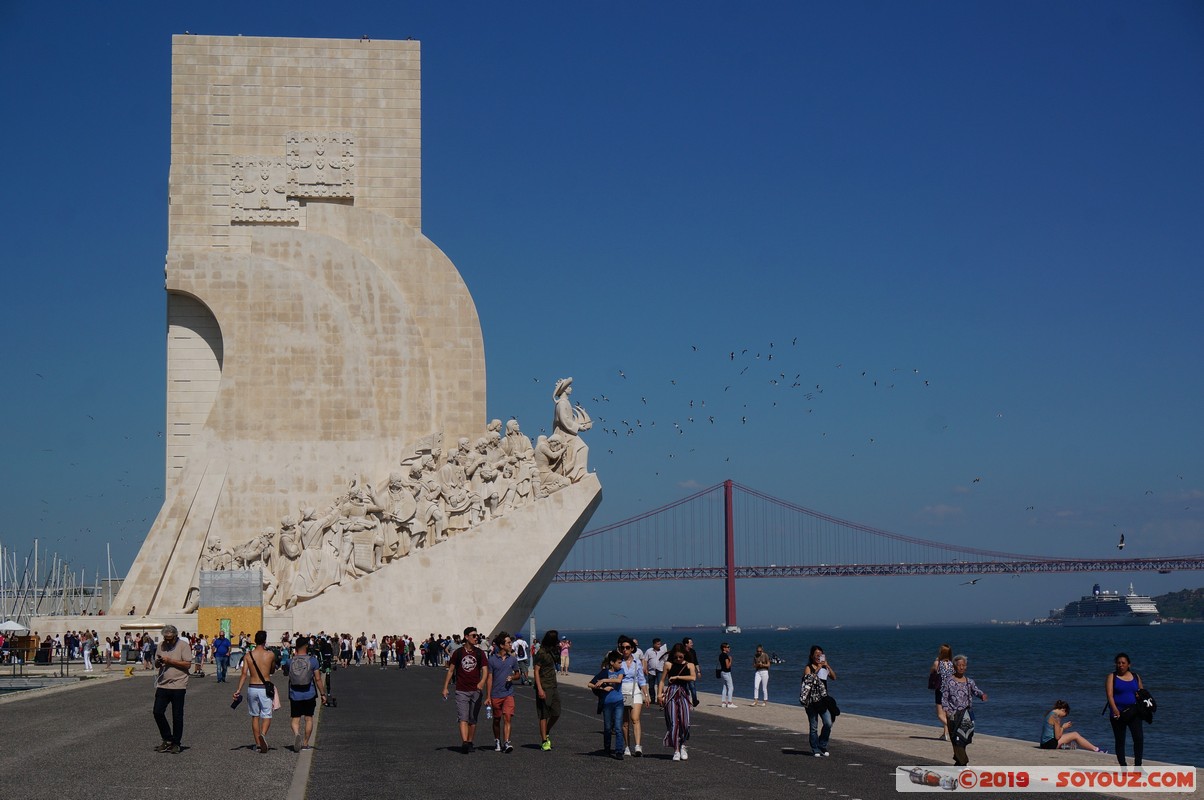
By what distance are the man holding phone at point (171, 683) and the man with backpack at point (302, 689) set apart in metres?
0.65

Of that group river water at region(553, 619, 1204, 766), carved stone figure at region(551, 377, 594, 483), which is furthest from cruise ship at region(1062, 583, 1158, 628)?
carved stone figure at region(551, 377, 594, 483)

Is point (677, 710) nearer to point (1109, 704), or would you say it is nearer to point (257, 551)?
point (1109, 704)

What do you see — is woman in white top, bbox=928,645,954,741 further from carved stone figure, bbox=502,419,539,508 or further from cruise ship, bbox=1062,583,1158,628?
cruise ship, bbox=1062,583,1158,628

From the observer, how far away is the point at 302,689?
9.12 m

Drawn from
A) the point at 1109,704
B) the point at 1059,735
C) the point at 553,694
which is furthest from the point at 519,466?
the point at 1109,704

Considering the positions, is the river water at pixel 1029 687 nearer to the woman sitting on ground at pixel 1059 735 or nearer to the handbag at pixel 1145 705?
the woman sitting on ground at pixel 1059 735

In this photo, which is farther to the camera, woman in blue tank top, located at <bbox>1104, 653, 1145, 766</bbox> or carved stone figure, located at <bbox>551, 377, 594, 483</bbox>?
carved stone figure, located at <bbox>551, 377, 594, 483</bbox>

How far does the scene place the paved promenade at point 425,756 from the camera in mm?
7578

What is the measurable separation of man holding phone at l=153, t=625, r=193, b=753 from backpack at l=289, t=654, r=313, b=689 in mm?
642

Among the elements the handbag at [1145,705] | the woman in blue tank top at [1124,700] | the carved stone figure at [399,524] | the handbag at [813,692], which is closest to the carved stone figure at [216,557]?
the carved stone figure at [399,524]

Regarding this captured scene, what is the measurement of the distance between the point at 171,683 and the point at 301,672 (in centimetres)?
78

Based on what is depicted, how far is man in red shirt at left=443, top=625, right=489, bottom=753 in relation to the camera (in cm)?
909

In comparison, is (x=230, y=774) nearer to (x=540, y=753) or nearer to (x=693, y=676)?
(x=540, y=753)

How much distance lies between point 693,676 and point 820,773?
1.26m
